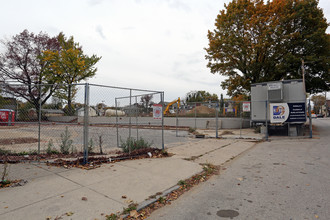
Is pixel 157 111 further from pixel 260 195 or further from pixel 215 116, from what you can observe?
pixel 215 116

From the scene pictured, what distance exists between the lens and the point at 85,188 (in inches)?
170

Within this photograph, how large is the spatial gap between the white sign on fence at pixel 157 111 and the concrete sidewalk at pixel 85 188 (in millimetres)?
2105

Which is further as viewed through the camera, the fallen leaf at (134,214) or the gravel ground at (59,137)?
the gravel ground at (59,137)

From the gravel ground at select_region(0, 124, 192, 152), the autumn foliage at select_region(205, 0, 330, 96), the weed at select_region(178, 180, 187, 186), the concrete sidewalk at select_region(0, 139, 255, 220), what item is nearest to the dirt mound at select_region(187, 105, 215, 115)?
the autumn foliage at select_region(205, 0, 330, 96)

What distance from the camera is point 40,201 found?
3648 millimetres

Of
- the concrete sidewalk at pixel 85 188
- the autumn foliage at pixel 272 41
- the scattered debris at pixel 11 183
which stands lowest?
the concrete sidewalk at pixel 85 188

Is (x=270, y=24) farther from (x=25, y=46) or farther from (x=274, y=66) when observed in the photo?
(x=25, y=46)

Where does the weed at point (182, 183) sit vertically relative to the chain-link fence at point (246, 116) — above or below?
below

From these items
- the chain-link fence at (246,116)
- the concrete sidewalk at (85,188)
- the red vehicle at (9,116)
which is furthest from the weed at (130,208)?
the chain-link fence at (246,116)

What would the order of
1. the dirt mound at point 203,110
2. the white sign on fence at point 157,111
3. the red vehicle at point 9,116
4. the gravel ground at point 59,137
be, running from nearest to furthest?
the red vehicle at point 9,116, the white sign on fence at point 157,111, the gravel ground at point 59,137, the dirt mound at point 203,110

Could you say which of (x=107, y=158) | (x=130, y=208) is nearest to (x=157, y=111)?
(x=107, y=158)

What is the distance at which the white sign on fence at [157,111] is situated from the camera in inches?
323

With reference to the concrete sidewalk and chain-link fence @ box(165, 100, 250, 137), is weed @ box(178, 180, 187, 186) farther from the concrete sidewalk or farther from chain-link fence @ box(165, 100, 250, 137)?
chain-link fence @ box(165, 100, 250, 137)

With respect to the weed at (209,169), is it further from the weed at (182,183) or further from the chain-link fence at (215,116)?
the chain-link fence at (215,116)
